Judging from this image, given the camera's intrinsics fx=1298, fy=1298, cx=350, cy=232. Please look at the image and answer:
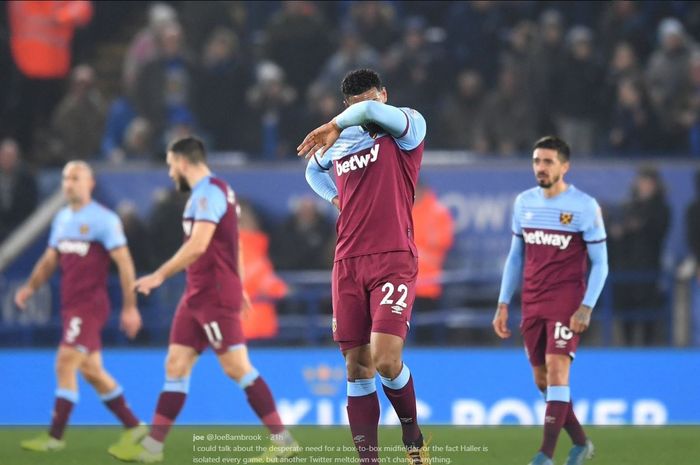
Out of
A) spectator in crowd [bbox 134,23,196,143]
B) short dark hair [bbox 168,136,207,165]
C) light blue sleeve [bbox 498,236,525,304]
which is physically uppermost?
spectator in crowd [bbox 134,23,196,143]

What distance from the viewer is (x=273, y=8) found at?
50.1ft

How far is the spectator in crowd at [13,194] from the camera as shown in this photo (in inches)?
518

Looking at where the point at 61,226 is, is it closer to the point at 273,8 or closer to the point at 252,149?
the point at 252,149

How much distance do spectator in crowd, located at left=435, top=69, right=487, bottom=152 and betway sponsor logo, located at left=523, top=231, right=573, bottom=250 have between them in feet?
21.1

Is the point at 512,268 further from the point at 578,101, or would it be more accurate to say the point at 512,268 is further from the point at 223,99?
the point at 223,99

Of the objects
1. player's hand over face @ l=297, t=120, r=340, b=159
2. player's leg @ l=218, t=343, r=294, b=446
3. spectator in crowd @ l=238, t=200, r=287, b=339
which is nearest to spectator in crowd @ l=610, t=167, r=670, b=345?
spectator in crowd @ l=238, t=200, r=287, b=339

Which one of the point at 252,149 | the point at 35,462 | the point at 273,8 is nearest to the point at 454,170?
the point at 252,149

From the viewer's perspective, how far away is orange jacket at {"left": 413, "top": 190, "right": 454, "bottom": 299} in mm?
12375

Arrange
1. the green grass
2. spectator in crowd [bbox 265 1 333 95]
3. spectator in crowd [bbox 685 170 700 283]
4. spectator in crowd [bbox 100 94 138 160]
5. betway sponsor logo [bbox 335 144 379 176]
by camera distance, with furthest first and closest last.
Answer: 1. spectator in crowd [bbox 265 1 333 95]
2. spectator in crowd [bbox 100 94 138 160]
3. spectator in crowd [bbox 685 170 700 283]
4. the green grass
5. betway sponsor logo [bbox 335 144 379 176]

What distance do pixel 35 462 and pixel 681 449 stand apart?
406cm

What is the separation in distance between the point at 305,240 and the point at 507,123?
2676mm

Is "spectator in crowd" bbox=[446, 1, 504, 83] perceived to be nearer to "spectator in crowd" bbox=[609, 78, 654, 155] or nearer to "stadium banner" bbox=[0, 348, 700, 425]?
"spectator in crowd" bbox=[609, 78, 654, 155]

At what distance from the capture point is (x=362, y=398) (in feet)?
20.1

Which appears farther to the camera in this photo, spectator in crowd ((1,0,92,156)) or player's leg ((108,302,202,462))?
spectator in crowd ((1,0,92,156))
